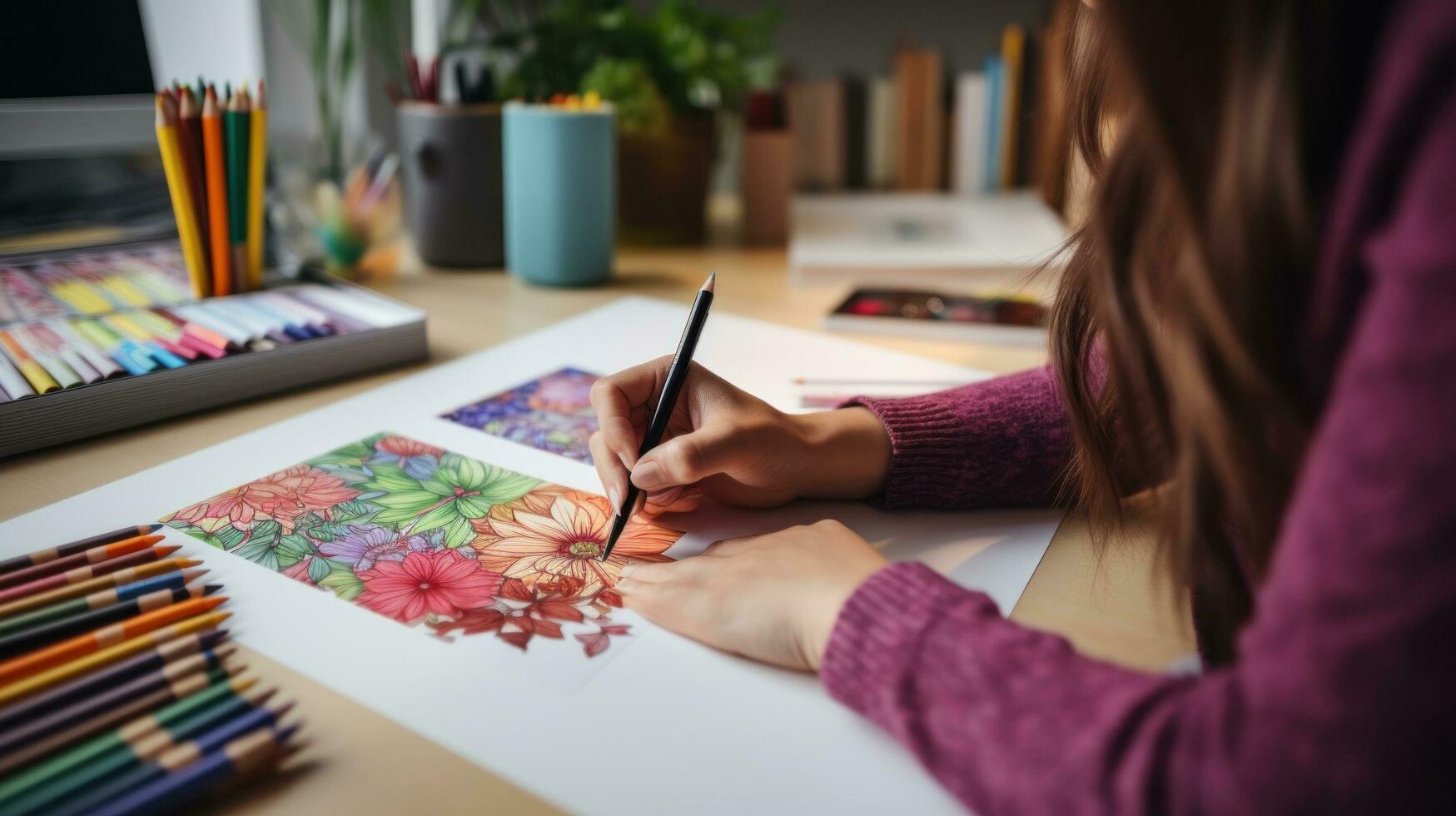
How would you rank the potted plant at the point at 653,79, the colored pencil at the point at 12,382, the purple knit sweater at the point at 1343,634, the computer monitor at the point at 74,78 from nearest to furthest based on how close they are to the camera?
1. the purple knit sweater at the point at 1343,634
2. the colored pencil at the point at 12,382
3. the computer monitor at the point at 74,78
4. the potted plant at the point at 653,79

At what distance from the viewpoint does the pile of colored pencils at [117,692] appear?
305 mm

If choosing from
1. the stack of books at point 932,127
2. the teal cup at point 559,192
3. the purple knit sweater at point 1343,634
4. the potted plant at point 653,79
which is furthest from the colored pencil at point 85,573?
the stack of books at point 932,127

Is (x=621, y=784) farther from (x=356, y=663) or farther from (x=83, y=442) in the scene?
(x=83, y=442)

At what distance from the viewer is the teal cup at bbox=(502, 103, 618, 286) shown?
3.08ft

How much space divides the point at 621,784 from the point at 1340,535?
0.81 ft

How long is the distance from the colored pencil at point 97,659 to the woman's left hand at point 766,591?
7.5 inches

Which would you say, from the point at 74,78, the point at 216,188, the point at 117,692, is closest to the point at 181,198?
the point at 216,188

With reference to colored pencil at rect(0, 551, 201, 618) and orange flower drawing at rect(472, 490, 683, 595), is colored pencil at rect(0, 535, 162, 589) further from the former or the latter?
orange flower drawing at rect(472, 490, 683, 595)

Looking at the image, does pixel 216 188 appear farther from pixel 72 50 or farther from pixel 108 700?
pixel 108 700

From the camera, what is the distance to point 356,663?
40cm

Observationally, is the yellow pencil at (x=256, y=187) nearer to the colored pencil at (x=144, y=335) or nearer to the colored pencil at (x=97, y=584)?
the colored pencil at (x=144, y=335)

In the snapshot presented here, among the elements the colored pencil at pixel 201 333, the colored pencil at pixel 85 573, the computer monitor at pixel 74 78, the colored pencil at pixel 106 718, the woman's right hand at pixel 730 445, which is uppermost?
the computer monitor at pixel 74 78

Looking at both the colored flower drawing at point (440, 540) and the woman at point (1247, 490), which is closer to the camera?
the woman at point (1247, 490)

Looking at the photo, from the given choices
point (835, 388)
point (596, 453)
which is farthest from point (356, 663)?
point (835, 388)
